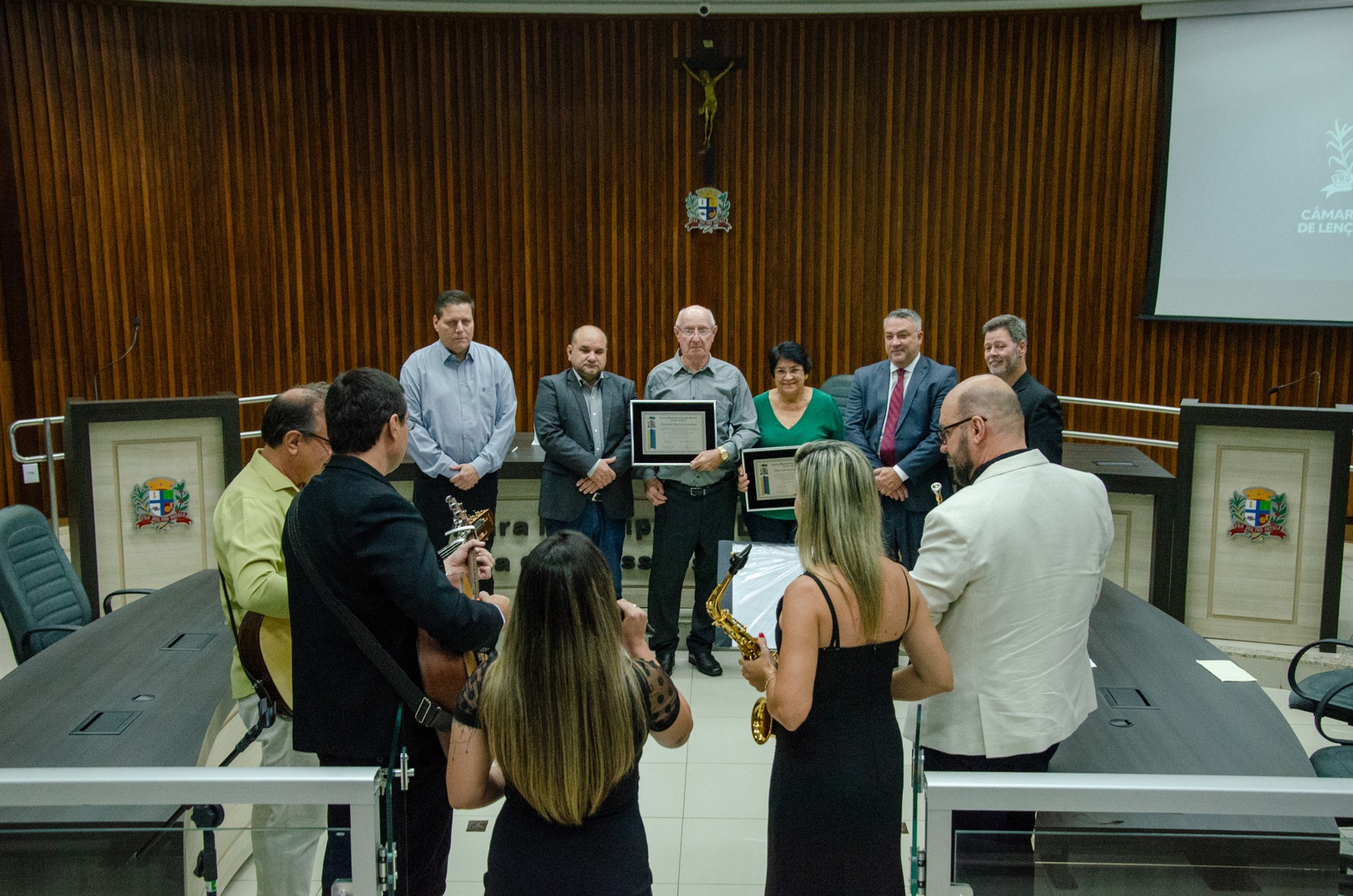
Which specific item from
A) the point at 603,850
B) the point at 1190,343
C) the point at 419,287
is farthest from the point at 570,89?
the point at 603,850

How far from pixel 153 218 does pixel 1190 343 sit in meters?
7.98

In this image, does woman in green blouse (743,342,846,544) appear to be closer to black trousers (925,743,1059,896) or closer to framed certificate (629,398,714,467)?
framed certificate (629,398,714,467)

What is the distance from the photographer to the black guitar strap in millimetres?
2072

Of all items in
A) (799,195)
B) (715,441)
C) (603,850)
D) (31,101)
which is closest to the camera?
(603,850)

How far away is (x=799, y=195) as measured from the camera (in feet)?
26.9

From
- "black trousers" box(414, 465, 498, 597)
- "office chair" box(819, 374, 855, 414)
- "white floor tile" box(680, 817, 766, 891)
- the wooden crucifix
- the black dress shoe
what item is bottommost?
"white floor tile" box(680, 817, 766, 891)

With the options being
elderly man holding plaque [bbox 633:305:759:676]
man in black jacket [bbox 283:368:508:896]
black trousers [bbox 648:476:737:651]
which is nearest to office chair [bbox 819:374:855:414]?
elderly man holding plaque [bbox 633:305:759:676]

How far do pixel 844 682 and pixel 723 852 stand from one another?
4.96ft

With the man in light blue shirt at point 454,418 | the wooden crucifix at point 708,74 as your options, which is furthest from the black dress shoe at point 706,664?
the wooden crucifix at point 708,74

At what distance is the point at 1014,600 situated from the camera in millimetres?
2195

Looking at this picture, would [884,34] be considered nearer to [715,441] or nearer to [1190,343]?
[1190,343]

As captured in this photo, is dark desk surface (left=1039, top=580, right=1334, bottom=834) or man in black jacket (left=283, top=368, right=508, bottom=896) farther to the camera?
dark desk surface (left=1039, top=580, right=1334, bottom=834)

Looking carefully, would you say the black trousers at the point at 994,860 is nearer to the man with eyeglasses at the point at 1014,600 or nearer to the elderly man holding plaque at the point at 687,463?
the man with eyeglasses at the point at 1014,600

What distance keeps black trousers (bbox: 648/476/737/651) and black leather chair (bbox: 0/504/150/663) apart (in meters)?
2.09
